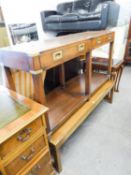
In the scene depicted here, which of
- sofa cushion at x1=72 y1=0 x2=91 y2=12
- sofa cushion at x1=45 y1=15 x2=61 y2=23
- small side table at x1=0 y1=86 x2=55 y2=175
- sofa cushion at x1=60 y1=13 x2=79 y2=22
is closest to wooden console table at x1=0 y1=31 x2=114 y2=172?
small side table at x1=0 y1=86 x2=55 y2=175

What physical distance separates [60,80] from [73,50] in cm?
66

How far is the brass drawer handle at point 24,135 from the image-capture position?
2.32 ft

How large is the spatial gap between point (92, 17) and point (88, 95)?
2.32 meters

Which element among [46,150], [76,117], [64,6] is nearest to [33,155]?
[46,150]

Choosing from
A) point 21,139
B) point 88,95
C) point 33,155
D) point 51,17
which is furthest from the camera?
point 51,17

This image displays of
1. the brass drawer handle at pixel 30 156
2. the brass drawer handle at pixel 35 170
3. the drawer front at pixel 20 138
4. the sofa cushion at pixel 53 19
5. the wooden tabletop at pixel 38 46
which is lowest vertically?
the brass drawer handle at pixel 35 170

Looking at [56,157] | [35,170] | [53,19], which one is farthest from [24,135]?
[53,19]

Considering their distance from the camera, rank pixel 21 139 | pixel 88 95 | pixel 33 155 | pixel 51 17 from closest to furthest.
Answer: pixel 21 139 → pixel 33 155 → pixel 88 95 → pixel 51 17

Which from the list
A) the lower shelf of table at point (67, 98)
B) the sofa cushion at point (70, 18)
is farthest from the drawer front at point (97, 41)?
the sofa cushion at point (70, 18)

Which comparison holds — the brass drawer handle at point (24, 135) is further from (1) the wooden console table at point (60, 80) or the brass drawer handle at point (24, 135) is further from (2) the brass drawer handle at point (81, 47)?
(2) the brass drawer handle at point (81, 47)

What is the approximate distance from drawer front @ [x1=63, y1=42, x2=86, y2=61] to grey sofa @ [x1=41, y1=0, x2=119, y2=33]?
7.08ft

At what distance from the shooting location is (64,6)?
4035 millimetres

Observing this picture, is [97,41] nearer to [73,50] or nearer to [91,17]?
[73,50]

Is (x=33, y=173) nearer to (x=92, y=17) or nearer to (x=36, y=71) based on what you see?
(x=36, y=71)
